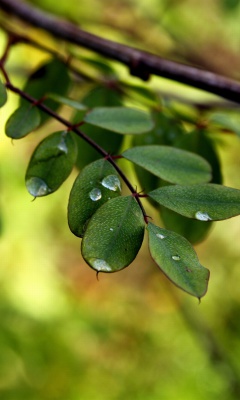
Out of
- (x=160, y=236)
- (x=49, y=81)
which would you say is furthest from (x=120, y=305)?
(x=160, y=236)

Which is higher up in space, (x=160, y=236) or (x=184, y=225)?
(x=160, y=236)

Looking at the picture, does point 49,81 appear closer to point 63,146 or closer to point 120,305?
point 63,146

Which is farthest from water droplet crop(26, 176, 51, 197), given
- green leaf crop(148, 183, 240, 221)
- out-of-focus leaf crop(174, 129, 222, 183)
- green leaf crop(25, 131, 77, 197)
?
out-of-focus leaf crop(174, 129, 222, 183)

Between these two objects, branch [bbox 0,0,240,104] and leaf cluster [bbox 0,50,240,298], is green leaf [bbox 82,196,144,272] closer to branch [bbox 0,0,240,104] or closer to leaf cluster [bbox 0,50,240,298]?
leaf cluster [bbox 0,50,240,298]

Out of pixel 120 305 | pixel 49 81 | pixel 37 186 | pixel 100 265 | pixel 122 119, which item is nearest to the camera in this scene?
pixel 100 265

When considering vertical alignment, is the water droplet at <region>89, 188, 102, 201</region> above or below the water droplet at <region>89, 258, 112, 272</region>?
below

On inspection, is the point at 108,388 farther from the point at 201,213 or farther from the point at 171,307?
the point at 201,213
